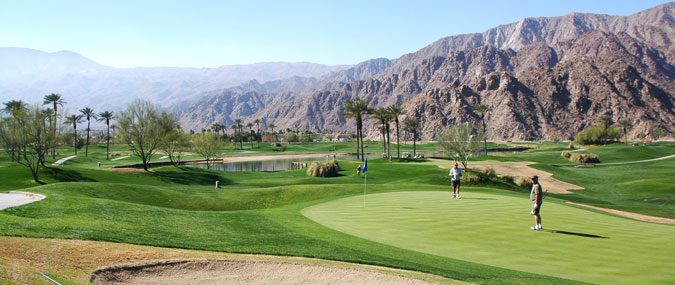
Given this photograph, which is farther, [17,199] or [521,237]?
[17,199]

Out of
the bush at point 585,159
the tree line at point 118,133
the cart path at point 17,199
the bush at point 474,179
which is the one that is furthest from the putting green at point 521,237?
the bush at point 585,159

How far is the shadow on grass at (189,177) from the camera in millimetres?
40781

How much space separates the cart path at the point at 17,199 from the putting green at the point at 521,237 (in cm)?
1187

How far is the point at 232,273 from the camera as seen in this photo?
28.3 feet

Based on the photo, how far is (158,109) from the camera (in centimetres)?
5122

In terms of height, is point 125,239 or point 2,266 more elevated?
point 2,266

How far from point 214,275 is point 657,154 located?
3884 inches

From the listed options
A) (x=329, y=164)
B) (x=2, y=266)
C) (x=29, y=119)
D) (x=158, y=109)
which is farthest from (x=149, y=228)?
(x=158, y=109)

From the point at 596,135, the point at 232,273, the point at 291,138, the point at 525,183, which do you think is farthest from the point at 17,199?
the point at 291,138

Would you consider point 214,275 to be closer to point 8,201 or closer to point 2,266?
point 2,266

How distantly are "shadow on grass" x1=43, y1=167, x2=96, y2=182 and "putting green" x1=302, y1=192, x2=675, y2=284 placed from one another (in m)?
28.3

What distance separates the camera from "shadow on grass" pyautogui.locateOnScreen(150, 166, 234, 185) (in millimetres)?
40781

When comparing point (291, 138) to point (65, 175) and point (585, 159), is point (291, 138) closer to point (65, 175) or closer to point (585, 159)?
point (585, 159)

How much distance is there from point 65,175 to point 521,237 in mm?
39734
